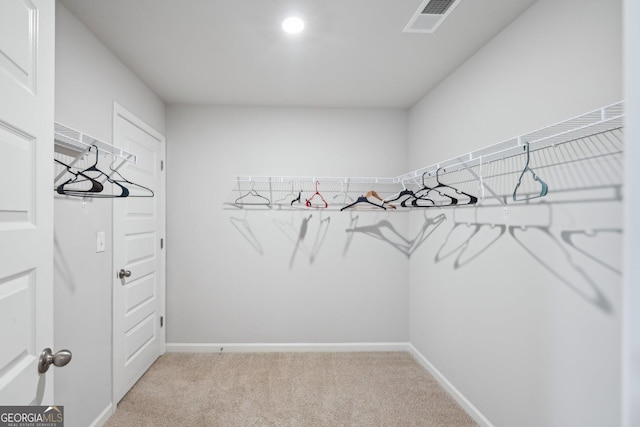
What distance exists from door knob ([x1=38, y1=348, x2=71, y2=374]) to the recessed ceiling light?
1.84 meters

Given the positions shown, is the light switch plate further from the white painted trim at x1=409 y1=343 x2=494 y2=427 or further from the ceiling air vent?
the white painted trim at x1=409 y1=343 x2=494 y2=427

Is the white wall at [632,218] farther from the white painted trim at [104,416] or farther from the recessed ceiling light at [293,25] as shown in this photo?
the white painted trim at [104,416]

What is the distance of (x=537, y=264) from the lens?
157 cm

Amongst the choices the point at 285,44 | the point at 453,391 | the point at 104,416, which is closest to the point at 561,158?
the point at 285,44

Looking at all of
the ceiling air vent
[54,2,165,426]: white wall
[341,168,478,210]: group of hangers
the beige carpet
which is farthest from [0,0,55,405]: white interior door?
[341,168,478,210]: group of hangers

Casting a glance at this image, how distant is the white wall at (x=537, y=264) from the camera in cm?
125

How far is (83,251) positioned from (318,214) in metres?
1.93

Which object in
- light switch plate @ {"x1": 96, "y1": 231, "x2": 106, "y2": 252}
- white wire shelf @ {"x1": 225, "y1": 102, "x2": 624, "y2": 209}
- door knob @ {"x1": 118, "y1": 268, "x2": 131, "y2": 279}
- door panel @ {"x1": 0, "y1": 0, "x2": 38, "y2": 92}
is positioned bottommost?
door knob @ {"x1": 118, "y1": 268, "x2": 131, "y2": 279}

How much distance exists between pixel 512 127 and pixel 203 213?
106 inches

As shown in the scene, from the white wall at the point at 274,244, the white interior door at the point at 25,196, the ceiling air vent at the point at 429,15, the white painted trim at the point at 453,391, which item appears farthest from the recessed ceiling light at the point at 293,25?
the white painted trim at the point at 453,391

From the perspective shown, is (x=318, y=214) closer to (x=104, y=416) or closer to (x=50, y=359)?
(x=104, y=416)

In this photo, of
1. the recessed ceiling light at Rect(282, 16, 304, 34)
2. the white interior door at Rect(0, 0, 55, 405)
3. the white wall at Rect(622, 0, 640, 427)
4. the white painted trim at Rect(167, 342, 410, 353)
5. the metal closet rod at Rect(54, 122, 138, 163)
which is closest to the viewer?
the white wall at Rect(622, 0, 640, 427)

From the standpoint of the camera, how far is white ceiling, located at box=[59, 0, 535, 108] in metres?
1.67

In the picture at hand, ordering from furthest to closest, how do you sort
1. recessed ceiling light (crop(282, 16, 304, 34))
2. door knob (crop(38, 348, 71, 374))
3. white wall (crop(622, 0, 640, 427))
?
recessed ceiling light (crop(282, 16, 304, 34)) → door knob (crop(38, 348, 71, 374)) → white wall (crop(622, 0, 640, 427))
